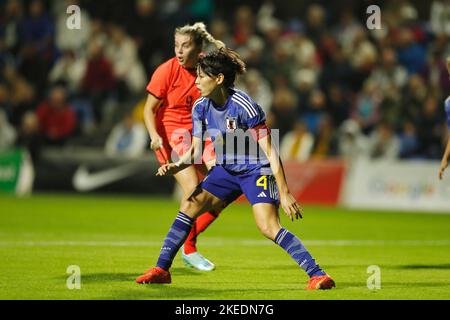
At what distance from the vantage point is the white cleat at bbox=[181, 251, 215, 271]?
962cm

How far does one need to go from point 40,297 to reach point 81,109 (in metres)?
16.7

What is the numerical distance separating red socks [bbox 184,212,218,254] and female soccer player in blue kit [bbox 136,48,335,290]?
1524 mm

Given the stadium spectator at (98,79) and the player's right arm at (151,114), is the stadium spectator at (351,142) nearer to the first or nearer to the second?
the stadium spectator at (98,79)

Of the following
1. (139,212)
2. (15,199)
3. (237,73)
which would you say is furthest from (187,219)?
(15,199)

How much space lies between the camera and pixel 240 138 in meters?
8.26

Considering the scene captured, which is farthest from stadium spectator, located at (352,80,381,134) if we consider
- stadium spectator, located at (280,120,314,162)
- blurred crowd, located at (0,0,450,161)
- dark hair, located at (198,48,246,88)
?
dark hair, located at (198,48,246,88)

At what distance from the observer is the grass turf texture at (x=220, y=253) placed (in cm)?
793

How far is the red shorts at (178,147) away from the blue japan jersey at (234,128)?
153 centimetres

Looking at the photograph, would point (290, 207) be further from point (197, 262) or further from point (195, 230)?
point (195, 230)

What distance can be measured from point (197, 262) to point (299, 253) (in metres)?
2.04

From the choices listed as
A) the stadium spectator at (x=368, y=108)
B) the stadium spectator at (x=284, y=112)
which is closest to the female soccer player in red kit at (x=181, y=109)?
the stadium spectator at (x=284, y=112)

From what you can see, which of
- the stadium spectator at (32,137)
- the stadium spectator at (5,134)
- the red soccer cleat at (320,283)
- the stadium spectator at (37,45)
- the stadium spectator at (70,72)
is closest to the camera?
the red soccer cleat at (320,283)

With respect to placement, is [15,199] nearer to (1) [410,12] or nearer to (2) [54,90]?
(2) [54,90]

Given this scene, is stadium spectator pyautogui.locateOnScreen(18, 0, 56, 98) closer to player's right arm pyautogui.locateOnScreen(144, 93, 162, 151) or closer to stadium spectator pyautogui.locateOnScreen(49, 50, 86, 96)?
stadium spectator pyautogui.locateOnScreen(49, 50, 86, 96)
